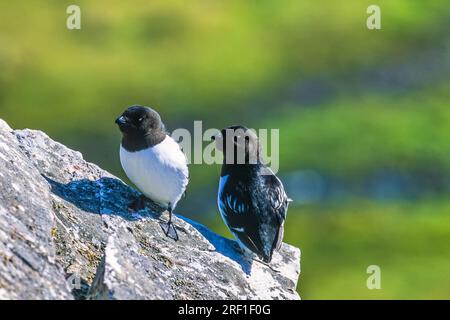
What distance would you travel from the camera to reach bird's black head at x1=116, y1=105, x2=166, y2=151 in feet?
48.6

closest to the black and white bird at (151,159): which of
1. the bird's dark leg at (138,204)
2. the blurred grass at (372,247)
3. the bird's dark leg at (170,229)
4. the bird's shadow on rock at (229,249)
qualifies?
the bird's dark leg at (138,204)

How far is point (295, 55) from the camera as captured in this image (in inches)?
2219

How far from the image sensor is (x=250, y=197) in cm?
1531

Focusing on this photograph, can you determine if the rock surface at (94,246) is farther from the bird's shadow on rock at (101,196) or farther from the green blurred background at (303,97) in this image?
the green blurred background at (303,97)

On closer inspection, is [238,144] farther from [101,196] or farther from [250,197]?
[101,196]

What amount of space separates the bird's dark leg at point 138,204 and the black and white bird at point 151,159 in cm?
13

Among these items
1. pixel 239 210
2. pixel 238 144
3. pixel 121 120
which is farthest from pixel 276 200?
pixel 121 120

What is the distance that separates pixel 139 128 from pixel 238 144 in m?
1.90

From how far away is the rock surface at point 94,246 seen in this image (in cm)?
1023

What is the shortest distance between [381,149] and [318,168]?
444 cm

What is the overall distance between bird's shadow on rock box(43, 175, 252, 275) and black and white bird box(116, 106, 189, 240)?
0.77 ft

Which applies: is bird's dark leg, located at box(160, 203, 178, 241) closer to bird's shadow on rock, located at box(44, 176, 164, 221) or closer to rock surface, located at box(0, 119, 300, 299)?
rock surface, located at box(0, 119, 300, 299)
